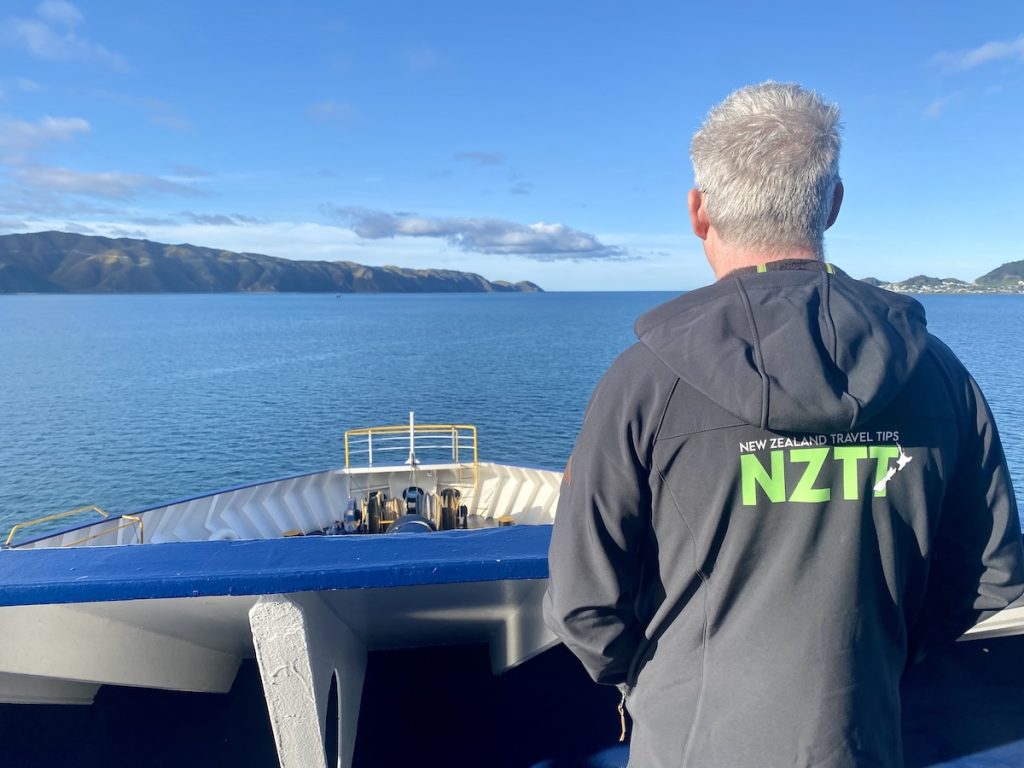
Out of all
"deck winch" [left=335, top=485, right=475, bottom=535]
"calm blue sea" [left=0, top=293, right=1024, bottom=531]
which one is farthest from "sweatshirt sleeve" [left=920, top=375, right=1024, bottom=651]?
"calm blue sea" [left=0, top=293, right=1024, bottom=531]

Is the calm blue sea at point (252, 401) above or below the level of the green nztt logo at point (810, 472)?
below

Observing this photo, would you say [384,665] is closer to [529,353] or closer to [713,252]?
[713,252]

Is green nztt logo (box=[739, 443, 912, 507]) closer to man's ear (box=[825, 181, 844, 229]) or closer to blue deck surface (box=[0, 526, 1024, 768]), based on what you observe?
man's ear (box=[825, 181, 844, 229])

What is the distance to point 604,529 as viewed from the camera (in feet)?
5.01

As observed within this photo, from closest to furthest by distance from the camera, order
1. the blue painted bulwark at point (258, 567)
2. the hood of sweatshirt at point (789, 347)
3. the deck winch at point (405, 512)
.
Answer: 1. the hood of sweatshirt at point (789, 347)
2. the blue painted bulwark at point (258, 567)
3. the deck winch at point (405, 512)

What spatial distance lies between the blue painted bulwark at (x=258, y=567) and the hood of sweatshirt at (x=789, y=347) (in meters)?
1.21

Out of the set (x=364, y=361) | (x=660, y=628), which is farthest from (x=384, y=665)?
(x=364, y=361)

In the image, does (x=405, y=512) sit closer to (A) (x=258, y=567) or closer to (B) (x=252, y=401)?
(A) (x=258, y=567)

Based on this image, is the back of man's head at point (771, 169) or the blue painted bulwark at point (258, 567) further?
A: the blue painted bulwark at point (258, 567)

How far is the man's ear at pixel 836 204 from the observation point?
1597 millimetres

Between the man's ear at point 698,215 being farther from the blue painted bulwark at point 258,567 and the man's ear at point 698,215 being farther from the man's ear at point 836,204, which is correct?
the blue painted bulwark at point 258,567

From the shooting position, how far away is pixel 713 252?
165 centimetres

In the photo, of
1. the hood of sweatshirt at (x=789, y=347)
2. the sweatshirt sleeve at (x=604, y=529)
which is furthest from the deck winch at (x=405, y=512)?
the hood of sweatshirt at (x=789, y=347)

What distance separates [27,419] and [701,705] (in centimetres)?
3825
